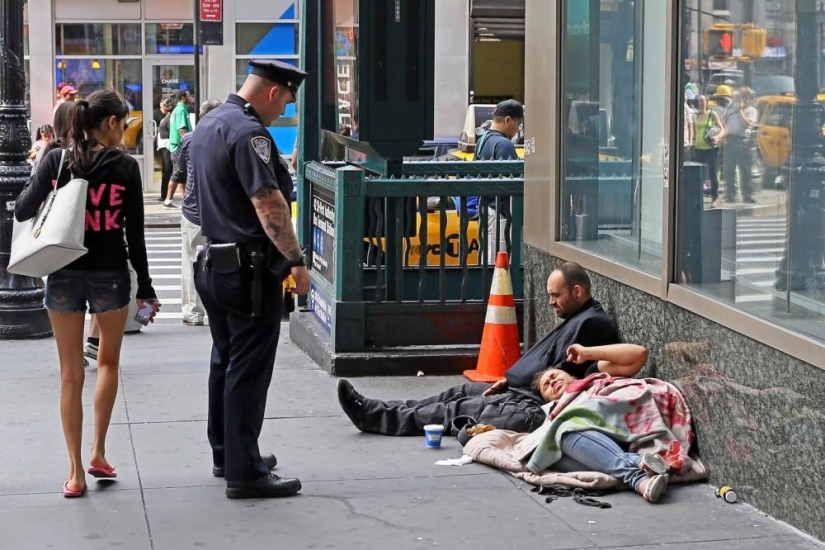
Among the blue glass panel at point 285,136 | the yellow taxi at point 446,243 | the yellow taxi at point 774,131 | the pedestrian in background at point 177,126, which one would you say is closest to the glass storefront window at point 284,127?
the blue glass panel at point 285,136

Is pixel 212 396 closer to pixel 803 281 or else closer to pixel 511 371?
pixel 511 371

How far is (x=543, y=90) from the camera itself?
310 inches

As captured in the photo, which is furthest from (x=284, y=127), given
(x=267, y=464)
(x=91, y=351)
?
(x=267, y=464)

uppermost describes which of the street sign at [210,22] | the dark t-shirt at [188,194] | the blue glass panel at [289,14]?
the blue glass panel at [289,14]

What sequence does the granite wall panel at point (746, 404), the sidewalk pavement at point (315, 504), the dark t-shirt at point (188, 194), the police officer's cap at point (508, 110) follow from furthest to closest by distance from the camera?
the police officer's cap at point (508, 110)
the dark t-shirt at point (188, 194)
the sidewalk pavement at point (315, 504)
the granite wall panel at point (746, 404)

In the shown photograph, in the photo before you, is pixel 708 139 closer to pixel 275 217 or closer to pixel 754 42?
pixel 754 42

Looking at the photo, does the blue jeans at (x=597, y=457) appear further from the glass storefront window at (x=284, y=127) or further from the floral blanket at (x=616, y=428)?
the glass storefront window at (x=284, y=127)

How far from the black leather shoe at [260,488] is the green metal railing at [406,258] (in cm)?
275

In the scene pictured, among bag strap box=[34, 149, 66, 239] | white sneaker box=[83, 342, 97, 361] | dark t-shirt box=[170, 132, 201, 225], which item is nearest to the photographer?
bag strap box=[34, 149, 66, 239]

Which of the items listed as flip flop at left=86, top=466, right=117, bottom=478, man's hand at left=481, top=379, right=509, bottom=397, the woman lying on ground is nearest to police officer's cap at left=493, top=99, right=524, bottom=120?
man's hand at left=481, top=379, right=509, bottom=397

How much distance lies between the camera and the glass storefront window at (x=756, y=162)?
5.05 metres

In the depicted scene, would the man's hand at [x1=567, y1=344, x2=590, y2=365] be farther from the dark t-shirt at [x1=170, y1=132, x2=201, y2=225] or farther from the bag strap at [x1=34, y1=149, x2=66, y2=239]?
the dark t-shirt at [x1=170, y1=132, x2=201, y2=225]

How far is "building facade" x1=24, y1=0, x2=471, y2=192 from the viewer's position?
26.1 m

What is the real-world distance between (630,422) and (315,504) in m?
1.44
